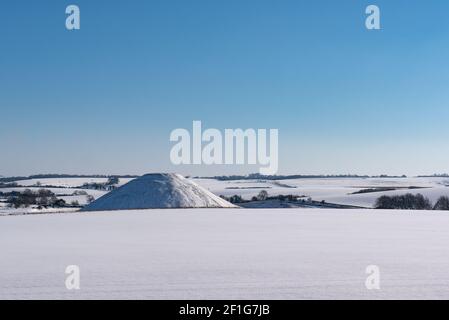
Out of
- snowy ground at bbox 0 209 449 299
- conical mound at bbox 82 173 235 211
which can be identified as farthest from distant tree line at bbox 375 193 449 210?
snowy ground at bbox 0 209 449 299

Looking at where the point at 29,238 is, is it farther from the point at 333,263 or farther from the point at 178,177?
the point at 178,177

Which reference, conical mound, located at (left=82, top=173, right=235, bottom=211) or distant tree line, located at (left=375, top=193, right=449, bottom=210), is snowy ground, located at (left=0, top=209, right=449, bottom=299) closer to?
conical mound, located at (left=82, top=173, right=235, bottom=211)

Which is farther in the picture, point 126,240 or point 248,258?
point 126,240

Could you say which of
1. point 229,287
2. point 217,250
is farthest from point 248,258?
point 229,287

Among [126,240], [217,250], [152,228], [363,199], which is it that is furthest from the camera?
[363,199]

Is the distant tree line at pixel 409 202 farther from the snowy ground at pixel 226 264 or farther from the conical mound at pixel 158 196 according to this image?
the snowy ground at pixel 226 264

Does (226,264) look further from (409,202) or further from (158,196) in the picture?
(409,202)

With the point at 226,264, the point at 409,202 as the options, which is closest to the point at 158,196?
the point at 226,264
